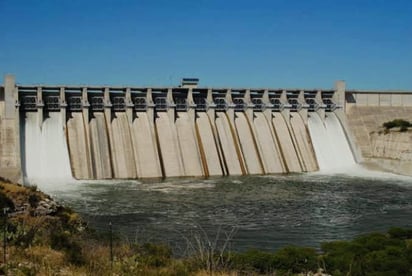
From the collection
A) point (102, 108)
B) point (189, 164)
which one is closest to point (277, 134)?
point (189, 164)

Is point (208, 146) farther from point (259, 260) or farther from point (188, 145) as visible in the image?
point (259, 260)

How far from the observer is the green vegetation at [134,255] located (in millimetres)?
6785

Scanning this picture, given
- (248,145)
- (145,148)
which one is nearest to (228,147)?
(248,145)

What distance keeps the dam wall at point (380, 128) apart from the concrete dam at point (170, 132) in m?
0.60

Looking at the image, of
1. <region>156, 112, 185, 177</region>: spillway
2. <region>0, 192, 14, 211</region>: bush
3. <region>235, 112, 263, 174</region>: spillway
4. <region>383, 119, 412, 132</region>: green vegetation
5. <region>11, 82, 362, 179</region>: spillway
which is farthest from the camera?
<region>383, 119, 412, 132</region>: green vegetation

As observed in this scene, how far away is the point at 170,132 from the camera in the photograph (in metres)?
35.4

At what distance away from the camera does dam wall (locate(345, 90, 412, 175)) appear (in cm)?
3575

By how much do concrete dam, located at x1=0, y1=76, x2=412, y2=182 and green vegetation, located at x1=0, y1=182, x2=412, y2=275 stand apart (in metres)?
17.2

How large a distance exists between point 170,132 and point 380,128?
673 inches

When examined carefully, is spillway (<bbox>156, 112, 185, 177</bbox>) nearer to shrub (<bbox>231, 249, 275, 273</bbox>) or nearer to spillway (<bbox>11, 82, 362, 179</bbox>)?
spillway (<bbox>11, 82, 362, 179</bbox>)

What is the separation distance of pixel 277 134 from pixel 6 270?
109ft

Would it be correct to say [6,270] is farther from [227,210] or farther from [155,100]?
[155,100]

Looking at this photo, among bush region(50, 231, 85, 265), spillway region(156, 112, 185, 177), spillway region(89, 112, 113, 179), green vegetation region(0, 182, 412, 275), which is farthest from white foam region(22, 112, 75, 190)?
bush region(50, 231, 85, 265)

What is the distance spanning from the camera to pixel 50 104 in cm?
3344
